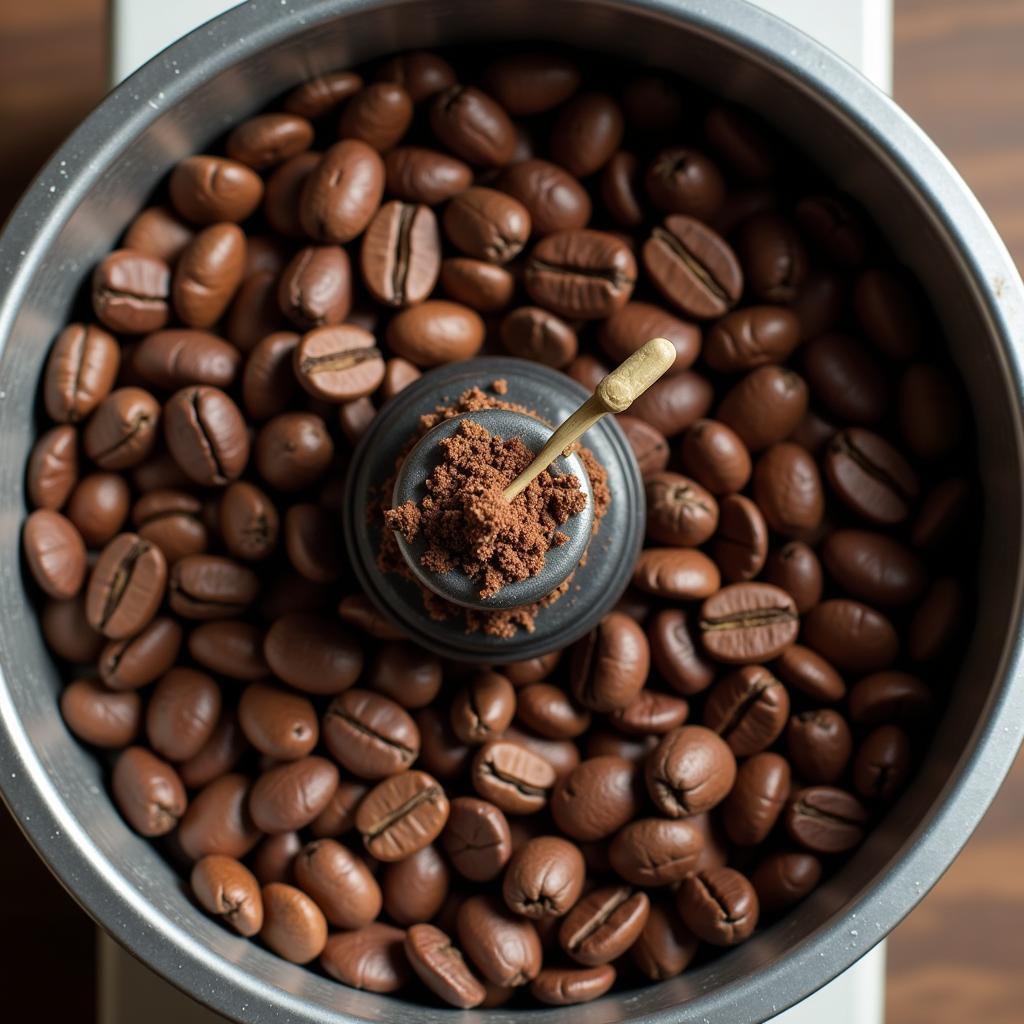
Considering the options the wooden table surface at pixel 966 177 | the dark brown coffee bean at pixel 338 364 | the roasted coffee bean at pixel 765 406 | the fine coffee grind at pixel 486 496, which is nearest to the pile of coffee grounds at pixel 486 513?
the fine coffee grind at pixel 486 496

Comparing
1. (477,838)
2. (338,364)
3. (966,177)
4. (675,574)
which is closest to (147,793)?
(477,838)

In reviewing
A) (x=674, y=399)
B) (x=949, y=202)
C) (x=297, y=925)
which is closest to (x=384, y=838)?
(x=297, y=925)

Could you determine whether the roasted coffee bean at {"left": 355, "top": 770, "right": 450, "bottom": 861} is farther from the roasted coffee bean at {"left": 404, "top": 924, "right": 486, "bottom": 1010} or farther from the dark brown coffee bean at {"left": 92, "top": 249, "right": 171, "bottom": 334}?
the dark brown coffee bean at {"left": 92, "top": 249, "right": 171, "bottom": 334}

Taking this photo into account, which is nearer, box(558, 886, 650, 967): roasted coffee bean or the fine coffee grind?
the fine coffee grind

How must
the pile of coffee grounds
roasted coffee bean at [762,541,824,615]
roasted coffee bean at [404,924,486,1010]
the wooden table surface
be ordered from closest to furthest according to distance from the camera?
1. the pile of coffee grounds
2. roasted coffee bean at [404,924,486,1010]
3. roasted coffee bean at [762,541,824,615]
4. the wooden table surface

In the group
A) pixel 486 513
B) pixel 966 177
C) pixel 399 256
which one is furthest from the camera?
pixel 966 177

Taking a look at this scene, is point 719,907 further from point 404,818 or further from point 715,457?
point 715,457

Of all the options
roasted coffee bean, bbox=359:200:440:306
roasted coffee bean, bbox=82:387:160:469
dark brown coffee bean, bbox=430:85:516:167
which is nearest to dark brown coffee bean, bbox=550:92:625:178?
dark brown coffee bean, bbox=430:85:516:167

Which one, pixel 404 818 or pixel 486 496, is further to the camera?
pixel 404 818
